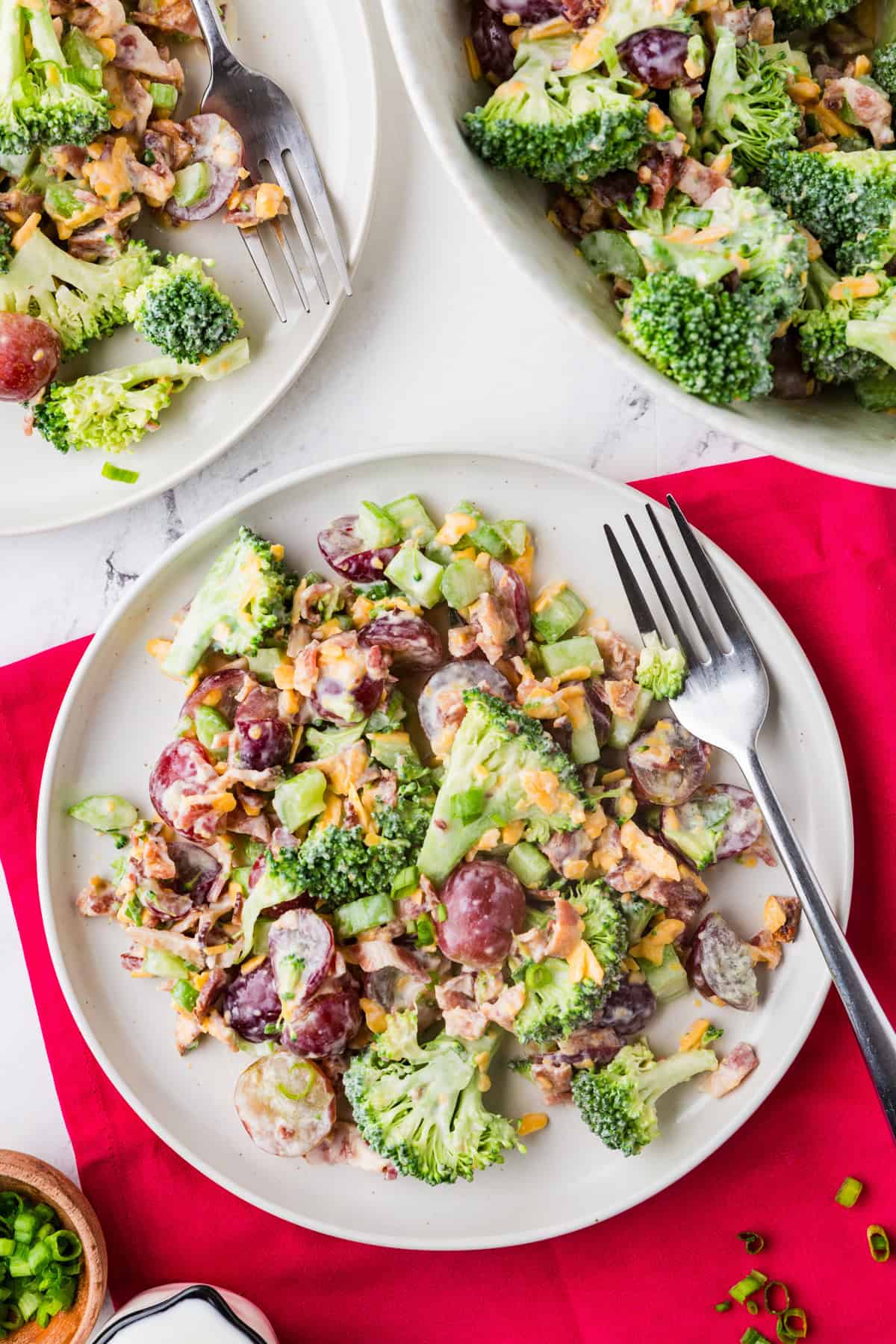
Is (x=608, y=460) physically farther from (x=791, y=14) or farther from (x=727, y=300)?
(x=791, y=14)

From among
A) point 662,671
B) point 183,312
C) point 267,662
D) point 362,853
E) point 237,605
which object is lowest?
point 362,853

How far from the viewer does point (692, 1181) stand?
2.30 meters

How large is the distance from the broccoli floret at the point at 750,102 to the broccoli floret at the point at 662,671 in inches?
33.3

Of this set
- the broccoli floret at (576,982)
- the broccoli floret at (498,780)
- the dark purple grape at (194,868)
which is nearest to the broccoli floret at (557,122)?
the broccoli floret at (498,780)

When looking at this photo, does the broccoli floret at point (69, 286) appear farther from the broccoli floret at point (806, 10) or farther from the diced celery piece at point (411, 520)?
the broccoli floret at point (806, 10)

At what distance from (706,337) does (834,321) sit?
0.75 feet

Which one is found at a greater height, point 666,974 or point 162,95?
point 162,95

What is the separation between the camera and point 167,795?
2.19 meters

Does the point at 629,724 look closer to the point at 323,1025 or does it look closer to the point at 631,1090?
the point at 631,1090

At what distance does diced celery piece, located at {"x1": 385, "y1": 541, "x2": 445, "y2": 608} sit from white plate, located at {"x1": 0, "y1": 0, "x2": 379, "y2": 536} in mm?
408

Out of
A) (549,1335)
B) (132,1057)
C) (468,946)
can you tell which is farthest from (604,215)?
(549,1335)

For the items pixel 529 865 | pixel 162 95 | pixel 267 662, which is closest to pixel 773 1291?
pixel 529 865

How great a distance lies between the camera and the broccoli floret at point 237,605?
2143 mm

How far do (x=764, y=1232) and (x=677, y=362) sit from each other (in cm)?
176
